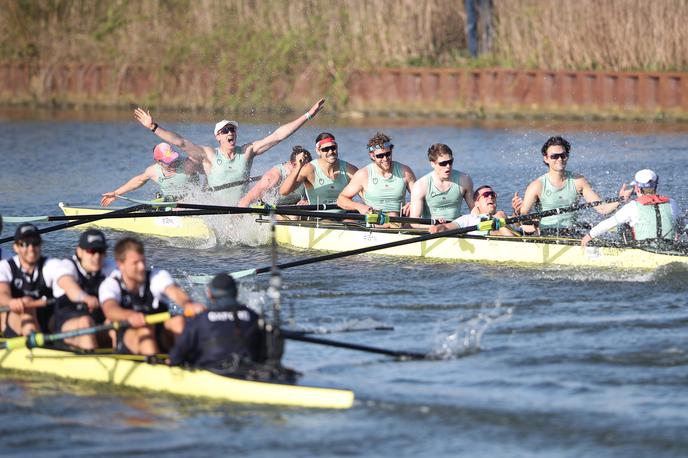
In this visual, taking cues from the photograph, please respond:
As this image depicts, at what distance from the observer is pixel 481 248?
15289mm

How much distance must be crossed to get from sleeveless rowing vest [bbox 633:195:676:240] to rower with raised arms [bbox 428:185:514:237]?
1559 mm

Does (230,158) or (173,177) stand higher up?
(230,158)

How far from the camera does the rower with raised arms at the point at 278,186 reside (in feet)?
56.1

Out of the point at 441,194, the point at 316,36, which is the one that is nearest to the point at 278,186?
the point at 441,194

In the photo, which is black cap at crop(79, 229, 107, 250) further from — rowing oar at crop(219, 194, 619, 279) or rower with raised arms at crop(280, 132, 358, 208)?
rower with raised arms at crop(280, 132, 358, 208)

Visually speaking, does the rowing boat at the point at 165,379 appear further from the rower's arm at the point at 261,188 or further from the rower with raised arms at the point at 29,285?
the rower's arm at the point at 261,188

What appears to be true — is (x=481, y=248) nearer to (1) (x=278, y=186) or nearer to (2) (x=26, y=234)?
(1) (x=278, y=186)

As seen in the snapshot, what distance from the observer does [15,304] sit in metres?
10.5

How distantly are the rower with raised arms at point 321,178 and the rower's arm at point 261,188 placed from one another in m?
0.16

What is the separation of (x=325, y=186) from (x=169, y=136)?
7.75 ft

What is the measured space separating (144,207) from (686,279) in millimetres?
7023

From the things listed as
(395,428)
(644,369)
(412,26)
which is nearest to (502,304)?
(644,369)

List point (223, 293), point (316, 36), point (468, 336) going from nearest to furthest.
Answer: point (223, 293) < point (468, 336) < point (316, 36)

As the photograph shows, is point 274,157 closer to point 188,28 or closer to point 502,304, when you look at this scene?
point 188,28
